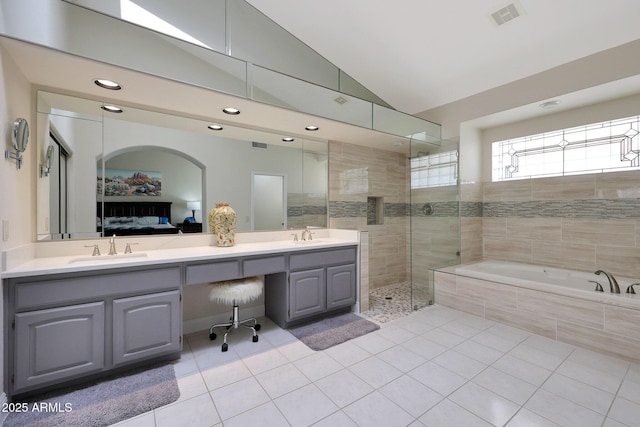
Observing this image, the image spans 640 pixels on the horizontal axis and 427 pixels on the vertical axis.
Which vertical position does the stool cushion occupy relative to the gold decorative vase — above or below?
below

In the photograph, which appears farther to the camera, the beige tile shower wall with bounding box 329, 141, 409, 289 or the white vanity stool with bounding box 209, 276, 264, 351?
the beige tile shower wall with bounding box 329, 141, 409, 289

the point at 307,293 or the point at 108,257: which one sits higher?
the point at 108,257

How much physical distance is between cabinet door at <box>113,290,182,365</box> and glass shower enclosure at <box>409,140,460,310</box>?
2568 mm

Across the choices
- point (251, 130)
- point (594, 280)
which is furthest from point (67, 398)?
point (594, 280)

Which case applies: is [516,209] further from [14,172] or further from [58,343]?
[14,172]

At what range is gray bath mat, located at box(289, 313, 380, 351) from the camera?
258 centimetres

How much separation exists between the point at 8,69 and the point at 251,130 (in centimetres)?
178

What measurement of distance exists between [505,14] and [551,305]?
2737mm

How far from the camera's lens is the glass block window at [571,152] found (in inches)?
123

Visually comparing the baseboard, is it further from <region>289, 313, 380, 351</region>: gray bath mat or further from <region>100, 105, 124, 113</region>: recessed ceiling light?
<region>100, 105, 124, 113</region>: recessed ceiling light

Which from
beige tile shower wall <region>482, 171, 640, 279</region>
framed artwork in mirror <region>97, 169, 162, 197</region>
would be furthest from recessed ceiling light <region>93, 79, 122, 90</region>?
beige tile shower wall <region>482, 171, 640, 279</region>

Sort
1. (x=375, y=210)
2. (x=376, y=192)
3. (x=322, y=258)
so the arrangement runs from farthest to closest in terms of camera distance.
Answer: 1. (x=375, y=210)
2. (x=376, y=192)
3. (x=322, y=258)

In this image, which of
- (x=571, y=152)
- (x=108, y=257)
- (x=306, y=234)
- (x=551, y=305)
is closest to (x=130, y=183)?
(x=108, y=257)

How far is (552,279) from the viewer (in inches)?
130
